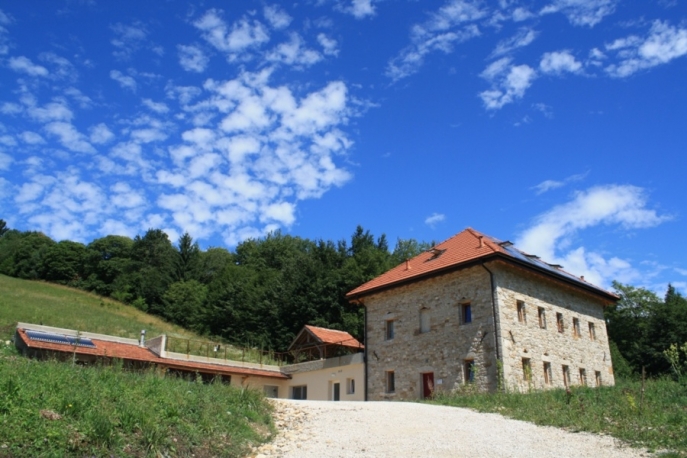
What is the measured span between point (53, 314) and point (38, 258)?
3139cm

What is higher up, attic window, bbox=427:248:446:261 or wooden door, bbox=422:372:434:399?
attic window, bbox=427:248:446:261

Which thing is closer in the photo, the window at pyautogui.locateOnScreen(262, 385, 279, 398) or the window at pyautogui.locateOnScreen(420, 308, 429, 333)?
the window at pyautogui.locateOnScreen(420, 308, 429, 333)

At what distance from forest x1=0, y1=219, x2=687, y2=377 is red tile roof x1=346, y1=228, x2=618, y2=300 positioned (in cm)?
669

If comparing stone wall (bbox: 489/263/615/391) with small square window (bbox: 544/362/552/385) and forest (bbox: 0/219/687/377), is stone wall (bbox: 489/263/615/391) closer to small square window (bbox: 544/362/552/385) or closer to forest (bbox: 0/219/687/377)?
small square window (bbox: 544/362/552/385)

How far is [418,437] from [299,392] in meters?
21.4

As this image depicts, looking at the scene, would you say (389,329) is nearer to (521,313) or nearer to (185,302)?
(521,313)

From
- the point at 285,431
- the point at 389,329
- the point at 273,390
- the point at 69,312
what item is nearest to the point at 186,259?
the point at 69,312

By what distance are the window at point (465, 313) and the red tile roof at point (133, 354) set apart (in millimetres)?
12503

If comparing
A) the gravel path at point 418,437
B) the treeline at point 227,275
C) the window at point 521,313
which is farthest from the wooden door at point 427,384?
→ the treeline at point 227,275

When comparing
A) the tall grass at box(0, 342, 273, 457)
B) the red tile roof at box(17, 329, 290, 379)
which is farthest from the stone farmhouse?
the tall grass at box(0, 342, 273, 457)

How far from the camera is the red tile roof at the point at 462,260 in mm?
23484

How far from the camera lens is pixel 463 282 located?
2395 cm

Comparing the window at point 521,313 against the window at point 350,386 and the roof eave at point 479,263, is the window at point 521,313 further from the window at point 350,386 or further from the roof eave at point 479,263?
the window at point 350,386

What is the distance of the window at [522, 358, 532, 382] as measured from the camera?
22.2 metres
